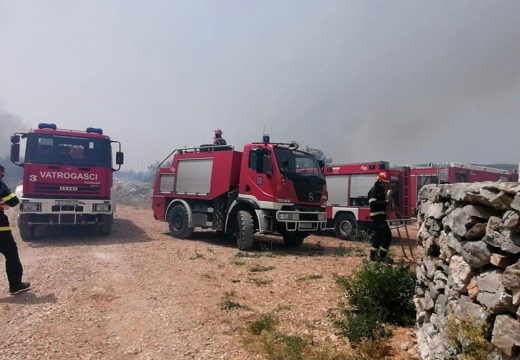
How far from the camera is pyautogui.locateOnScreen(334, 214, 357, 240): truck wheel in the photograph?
42.9ft

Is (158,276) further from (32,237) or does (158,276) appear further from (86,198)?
(32,237)

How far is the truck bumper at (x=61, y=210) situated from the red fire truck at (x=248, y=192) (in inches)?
89.9

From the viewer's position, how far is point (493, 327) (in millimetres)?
2436

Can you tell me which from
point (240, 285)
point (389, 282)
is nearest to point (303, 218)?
point (240, 285)

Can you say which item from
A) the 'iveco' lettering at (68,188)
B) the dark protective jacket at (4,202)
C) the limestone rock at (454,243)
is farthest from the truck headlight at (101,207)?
the limestone rock at (454,243)

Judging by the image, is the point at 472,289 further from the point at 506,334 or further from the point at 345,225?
the point at 345,225

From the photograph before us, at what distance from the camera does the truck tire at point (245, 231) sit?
9.64 metres

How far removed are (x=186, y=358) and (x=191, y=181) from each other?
807 cm

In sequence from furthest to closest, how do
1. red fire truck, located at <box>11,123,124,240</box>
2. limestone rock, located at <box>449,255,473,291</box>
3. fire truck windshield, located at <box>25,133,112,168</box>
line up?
fire truck windshield, located at <box>25,133,112,168</box>
red fire truck, located at <box>11,123,124,240</box>
limestone rock, located at <box>449,255,473,291</box>

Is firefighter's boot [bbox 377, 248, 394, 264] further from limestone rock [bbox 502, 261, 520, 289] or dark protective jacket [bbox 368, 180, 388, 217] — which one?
limestone rock [bbox 502, 261, 520, 289]

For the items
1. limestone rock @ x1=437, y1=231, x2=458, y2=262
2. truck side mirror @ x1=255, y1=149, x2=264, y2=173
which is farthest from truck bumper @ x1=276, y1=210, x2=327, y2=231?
limestone rock @ x1=437, y1=231, x2=458, y2=262

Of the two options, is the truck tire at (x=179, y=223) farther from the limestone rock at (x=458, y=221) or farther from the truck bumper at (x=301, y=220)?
the limestone rock at (x=458, y=221)

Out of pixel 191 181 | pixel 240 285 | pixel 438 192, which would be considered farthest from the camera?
pixel 191 181

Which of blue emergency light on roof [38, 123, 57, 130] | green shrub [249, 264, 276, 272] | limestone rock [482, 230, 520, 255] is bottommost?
green shrub [249, 264, 276, 272]
